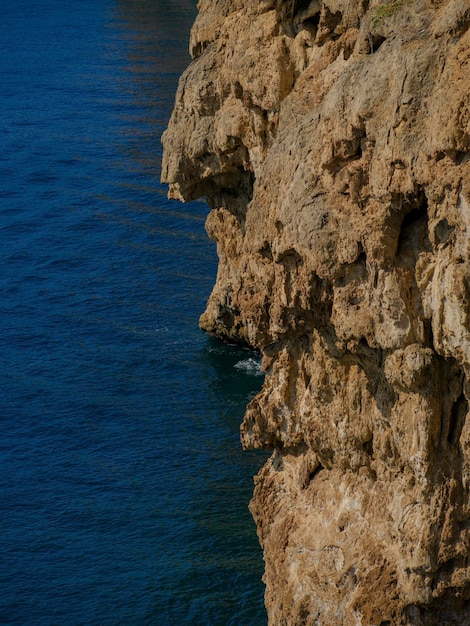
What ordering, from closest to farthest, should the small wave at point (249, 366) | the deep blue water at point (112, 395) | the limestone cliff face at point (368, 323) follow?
the limestone cliff face at point (368, 323) → the deep blue water at point (112, 395) → the small wave at point (249, 366)

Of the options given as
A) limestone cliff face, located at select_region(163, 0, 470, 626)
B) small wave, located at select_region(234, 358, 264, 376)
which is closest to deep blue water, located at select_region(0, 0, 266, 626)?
small wave, located at select_region(234, 358, 264, 376)

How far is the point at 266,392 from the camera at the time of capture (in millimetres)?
50188

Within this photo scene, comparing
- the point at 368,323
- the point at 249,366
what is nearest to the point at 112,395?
the point at 249,366

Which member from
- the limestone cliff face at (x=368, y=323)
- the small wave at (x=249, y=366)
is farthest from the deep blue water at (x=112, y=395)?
the limestone cliff face at (x=368, y=323)

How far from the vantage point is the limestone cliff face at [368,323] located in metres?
36.4

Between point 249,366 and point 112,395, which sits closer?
point 112,395

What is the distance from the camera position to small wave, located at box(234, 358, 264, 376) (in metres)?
80.3

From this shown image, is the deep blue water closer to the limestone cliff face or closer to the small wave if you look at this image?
the small wave

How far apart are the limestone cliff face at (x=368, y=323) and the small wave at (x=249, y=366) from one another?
28130mm

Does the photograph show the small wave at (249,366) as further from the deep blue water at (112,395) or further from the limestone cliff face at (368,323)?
the limestone cliff face at (368,323)

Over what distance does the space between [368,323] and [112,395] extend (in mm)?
40639

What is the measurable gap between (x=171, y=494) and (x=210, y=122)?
77.6 feet

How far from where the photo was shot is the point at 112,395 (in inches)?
3081

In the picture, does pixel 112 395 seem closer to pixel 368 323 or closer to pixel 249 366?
pixel 249 366
